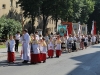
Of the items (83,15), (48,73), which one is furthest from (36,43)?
(83,15)

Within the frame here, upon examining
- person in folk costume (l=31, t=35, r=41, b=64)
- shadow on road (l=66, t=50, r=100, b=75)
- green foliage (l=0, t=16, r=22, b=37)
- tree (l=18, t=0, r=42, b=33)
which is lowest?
shadow on road (l=66, t=50, r=100, b=75)

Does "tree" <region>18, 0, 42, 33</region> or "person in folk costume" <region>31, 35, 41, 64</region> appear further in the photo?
"tree" <region>18, 0, 42, 33</region>

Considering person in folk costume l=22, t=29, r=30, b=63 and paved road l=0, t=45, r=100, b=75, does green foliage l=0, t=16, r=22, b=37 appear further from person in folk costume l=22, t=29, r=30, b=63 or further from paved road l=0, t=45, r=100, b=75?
paved road l=0, t=45, r=100, b=75

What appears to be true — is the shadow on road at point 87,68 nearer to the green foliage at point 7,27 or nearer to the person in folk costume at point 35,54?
the person in folk costume at point 35,54

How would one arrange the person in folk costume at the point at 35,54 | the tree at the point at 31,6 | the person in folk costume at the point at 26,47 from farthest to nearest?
the tree at the point at 31,6
the person in folk costume at the point at 26,47
the person in folk costume at the point at 35,54

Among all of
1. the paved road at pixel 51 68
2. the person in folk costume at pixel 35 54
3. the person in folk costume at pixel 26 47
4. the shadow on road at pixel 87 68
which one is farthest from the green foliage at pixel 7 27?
the paved road at pixel 51 68

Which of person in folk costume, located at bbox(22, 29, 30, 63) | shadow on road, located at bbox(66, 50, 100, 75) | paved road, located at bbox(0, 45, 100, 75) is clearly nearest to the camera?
paved road, located at bbox(0, 45, 100, 75)

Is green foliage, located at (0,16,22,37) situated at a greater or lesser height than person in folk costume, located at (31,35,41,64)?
greater

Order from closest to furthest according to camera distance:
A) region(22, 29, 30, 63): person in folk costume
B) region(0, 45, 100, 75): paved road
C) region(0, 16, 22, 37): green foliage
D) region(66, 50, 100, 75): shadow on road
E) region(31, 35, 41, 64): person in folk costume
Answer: region(0, 45, 100, 75): paved road < region(66, 50, 100, 75): shadow on road < region(31, 35, 41, 64): person in folk costume < region(22, 29, 30, 63): person in folk costume < region(0, 16, 22, 37): green foliage

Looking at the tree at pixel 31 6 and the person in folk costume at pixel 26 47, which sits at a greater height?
the tree at pixel 31 6

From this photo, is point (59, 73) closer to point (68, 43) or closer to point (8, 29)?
point (68, 43)

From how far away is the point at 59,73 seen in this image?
12305mm

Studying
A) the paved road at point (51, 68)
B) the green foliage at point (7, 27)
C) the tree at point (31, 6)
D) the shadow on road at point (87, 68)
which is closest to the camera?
the paved road at point (51, 68)

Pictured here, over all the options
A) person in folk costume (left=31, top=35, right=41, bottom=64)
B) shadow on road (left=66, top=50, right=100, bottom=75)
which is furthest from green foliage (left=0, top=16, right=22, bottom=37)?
person in folk costume (left=31, top=35, right=41, bottom=64)
